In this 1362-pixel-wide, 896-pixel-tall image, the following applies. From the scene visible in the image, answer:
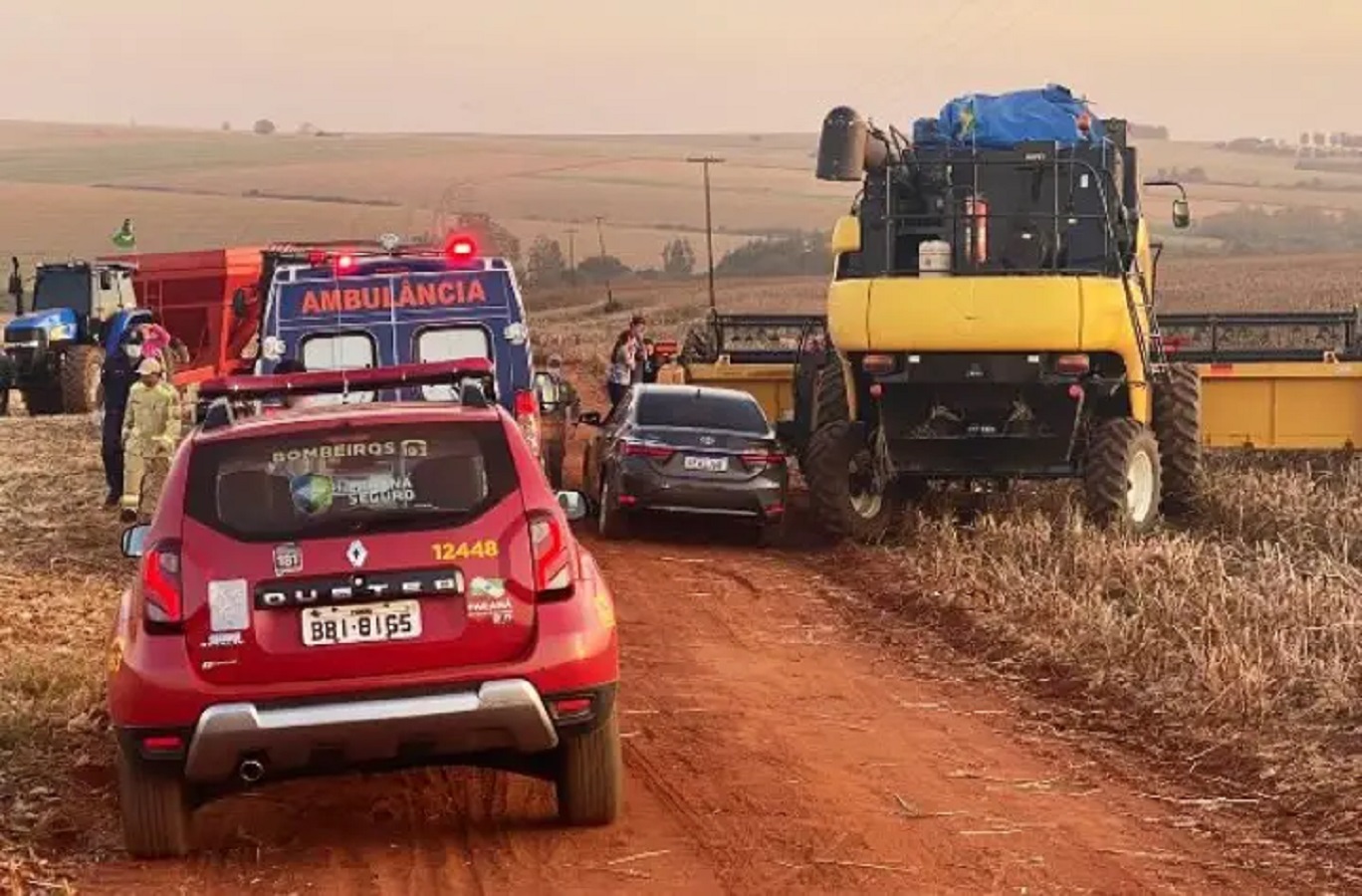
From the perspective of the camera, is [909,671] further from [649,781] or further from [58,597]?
[58,597]

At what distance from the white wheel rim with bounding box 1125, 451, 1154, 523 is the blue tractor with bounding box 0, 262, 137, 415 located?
1921 cm

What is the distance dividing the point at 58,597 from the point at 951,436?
714 centimetres

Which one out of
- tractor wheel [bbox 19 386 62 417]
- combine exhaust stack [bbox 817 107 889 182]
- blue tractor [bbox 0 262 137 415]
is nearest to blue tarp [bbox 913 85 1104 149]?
combine exhaust stack [bbox 817 107 889 182]

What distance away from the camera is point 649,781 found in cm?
913

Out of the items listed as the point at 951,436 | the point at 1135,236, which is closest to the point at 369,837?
the point at 951,436

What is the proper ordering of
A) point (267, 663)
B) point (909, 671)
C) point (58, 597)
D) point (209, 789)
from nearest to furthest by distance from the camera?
point (267, 663), point (209, 789), point (909, 671), point (58, 597)

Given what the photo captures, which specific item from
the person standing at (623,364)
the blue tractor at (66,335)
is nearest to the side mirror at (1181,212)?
the person standing at (623,364)

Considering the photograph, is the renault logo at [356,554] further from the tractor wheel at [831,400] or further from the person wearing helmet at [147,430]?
the tractor wheel at [831,400]

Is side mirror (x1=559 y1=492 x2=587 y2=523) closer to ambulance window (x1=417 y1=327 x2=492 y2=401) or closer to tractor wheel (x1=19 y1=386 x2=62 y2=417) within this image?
ambulance window (x1=417 y1=327 x2=492 y2=401)

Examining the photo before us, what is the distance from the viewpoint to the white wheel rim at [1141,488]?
55.5 ft

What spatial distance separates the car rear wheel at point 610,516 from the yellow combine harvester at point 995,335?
5.41 feet

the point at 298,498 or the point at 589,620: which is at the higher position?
the point at 298,498

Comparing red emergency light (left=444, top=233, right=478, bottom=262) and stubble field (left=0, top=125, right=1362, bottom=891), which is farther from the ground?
red emergency light (left=444, top=233, right=478, bottom=262)

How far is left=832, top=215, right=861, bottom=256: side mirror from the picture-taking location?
18.0 metres
